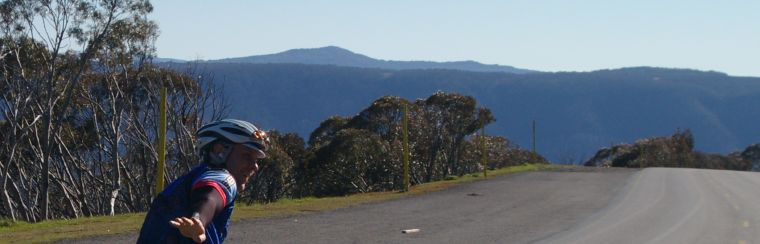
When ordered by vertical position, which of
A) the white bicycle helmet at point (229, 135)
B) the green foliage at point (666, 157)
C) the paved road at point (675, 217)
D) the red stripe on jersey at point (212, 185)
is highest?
the white bicycle helmet at point (229, 135)

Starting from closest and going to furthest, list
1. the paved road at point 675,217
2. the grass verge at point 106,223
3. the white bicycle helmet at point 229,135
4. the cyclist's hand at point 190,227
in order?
the cyclist's hand at point 190,227
the white bicycle helmet at point 229,135
the grass verge at point 106,223
the paved road at point 675,217

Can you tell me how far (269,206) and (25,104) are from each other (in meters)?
21.5

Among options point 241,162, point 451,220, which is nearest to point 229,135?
point 241,162

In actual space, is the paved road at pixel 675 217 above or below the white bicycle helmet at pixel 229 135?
below

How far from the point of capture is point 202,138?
3.84 metres

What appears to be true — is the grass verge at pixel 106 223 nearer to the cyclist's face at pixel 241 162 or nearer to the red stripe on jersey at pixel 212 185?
the cyclist's face at pixel 241 162

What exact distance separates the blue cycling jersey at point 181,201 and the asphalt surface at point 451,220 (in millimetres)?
11009

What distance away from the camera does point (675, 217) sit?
21.3 meters

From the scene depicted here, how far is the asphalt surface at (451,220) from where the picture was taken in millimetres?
15914

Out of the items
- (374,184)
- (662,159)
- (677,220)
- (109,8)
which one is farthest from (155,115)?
(662,159)

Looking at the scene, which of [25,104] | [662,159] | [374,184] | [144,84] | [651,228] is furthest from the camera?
[662,159]

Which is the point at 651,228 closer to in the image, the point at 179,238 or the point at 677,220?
the point at 677,220

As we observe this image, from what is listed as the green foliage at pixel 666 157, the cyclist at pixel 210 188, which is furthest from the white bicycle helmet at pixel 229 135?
the green foliage at pixel 666 157

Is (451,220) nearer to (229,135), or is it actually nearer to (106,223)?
(106,223)
